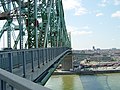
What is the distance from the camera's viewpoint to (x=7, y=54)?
904cm

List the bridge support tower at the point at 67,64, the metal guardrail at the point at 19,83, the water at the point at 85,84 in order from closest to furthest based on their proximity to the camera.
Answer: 1. the metal guardrail at the point at 19,83
2. the water at the point at 85,84
3. the bridge support tower at the point at 67,64

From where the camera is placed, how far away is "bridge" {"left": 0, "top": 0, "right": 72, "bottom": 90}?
3.26 m

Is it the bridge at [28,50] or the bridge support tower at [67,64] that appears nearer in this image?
the bridge at [28,50]

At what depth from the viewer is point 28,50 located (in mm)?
12594

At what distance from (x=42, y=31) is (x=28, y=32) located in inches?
190

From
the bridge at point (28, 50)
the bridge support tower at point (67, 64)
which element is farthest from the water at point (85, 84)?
the bridge support tower at point (67, 64)

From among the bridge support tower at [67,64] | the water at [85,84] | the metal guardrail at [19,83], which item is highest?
the metal guardrail at [19,83]

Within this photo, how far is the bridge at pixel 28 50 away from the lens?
3.26 m

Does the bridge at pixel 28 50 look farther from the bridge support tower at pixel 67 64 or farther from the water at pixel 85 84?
the bridge support tower at pixel 67 64

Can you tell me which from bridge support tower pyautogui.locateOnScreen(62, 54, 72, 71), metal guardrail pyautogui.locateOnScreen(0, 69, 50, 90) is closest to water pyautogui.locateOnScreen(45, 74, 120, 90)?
bridge support tower pyautogui.locateOnScreen(62, 54, 72, 71)

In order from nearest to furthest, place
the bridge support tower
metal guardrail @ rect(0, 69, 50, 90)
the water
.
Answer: metal guardrail @ rect(0, 69, 50, 90)
the water
the bridge support tower

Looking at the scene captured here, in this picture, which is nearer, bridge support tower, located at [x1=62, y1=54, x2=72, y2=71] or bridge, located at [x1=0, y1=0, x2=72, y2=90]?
bridge, located at [x1=0, y1=0, x2=72, y2=90]

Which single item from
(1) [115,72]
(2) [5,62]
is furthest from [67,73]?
(2) [5,62]

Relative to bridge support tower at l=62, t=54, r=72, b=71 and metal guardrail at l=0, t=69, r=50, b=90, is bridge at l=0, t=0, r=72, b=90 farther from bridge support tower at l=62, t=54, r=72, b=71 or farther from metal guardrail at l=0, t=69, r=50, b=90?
bridge support tower at l=62, t=54, r=72, b=71
